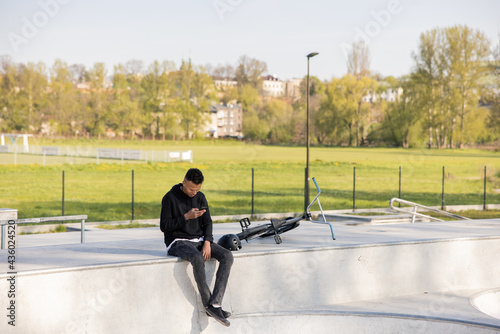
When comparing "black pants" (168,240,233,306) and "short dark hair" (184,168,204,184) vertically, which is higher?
"short dark hair" (184,168,204,184)

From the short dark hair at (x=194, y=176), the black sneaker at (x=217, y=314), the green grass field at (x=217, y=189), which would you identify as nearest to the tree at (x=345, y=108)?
the green grass field at (x=217, y=189)

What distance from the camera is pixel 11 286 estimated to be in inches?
209

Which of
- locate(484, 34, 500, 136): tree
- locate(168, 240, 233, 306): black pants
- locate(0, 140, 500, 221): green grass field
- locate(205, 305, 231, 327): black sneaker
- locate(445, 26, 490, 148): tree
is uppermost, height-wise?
locate(445, 26, 490, 148): tree

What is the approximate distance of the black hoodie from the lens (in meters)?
6.38

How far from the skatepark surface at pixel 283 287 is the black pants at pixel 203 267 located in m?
0.14

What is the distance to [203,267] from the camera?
243 inches

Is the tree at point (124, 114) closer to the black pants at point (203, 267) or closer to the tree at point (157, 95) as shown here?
the tree at point (157, 95)

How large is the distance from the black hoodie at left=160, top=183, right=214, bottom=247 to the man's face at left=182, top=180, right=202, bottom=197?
9 cm

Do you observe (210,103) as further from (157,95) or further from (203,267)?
(203,267)

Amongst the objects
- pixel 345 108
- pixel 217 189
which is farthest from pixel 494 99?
pixel 345 108

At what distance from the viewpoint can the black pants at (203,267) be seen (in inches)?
242

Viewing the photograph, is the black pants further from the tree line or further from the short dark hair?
the tree line

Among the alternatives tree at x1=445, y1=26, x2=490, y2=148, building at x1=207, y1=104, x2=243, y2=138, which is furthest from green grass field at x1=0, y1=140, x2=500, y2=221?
building at x1=207, y1=104, x2=243, y2=138

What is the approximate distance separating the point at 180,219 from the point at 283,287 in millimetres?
1501
